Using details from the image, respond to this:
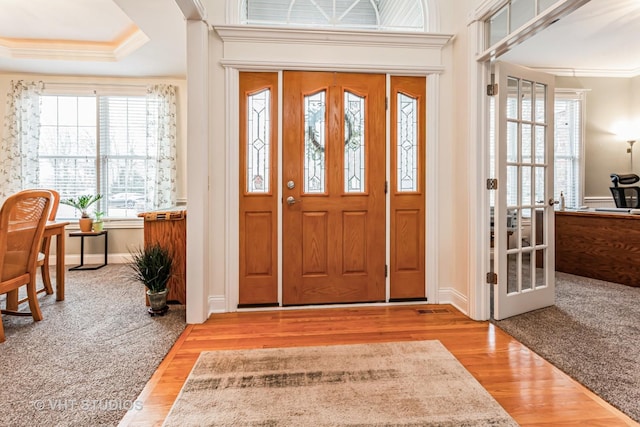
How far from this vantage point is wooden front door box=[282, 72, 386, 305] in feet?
8.96

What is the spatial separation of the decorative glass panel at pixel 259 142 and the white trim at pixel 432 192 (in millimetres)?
1403

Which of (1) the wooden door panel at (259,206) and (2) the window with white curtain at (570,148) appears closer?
(1) the wooden door panel at (259,206)

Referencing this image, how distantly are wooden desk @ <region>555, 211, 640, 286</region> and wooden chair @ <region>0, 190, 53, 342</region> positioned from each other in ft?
17.2

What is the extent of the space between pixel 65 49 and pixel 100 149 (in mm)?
1268

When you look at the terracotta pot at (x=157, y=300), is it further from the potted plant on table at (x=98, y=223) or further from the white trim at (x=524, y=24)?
the white trim at (x=524, y=24)

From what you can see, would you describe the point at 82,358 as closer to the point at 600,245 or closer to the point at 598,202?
the point at 600,245

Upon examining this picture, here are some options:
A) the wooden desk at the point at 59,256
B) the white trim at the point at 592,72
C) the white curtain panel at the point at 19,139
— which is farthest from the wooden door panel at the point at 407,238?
the white curtain panel at the point at 19,139

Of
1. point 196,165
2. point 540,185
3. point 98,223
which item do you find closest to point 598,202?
point 540,185

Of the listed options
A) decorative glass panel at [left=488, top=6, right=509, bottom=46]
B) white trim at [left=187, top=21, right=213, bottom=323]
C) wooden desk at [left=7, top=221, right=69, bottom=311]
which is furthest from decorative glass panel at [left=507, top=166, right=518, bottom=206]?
wooden desk at [left=7, top=221, right=69, bottom=311]

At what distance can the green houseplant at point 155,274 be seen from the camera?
2.47 metres

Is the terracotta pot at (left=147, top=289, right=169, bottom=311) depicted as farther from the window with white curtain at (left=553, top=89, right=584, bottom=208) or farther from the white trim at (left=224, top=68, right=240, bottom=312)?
the window with white curtain at (left=553, top=89, right=584, bottom=208)

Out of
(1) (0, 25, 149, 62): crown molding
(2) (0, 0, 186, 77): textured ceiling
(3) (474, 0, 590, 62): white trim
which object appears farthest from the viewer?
(1) (0, 25, 149, 62): crown molding

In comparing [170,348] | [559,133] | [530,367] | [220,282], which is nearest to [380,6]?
[220,282]

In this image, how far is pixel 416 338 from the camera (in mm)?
2152
